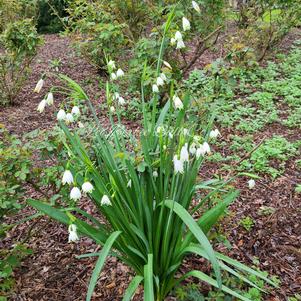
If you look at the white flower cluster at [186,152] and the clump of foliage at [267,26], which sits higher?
the white flower cluster at [186,152]

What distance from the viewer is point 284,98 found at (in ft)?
16.2

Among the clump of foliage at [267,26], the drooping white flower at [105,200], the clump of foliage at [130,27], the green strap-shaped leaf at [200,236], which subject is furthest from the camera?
the clump of foliage at [267,26]

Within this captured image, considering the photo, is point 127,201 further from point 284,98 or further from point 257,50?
point 257,50

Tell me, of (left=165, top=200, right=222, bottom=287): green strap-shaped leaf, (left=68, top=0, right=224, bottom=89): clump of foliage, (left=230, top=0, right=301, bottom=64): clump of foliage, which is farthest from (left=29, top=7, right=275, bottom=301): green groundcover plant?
(left=230, top=0, right=301, bottom=64): clump of foliage

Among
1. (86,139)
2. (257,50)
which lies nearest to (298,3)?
(257,50)

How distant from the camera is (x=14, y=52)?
188 inches

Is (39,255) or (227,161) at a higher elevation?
(39,255)

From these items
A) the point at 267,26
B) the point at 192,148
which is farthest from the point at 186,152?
the point at 267,26

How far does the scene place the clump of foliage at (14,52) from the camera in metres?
4.66

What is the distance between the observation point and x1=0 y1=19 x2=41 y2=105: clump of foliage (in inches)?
184

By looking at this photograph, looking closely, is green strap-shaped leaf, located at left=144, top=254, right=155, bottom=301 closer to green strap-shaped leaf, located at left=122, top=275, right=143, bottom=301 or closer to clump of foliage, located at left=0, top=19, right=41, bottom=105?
green strap-shaped leaf, located at left=122, top=275, right=143, bottom=301

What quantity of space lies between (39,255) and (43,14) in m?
8.32

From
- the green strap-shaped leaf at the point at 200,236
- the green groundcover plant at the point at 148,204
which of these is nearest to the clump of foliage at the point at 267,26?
the green groundcover plant at the point at 148,204

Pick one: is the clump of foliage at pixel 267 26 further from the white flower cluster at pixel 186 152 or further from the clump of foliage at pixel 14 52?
the white flower cluster at pixel 186 152
